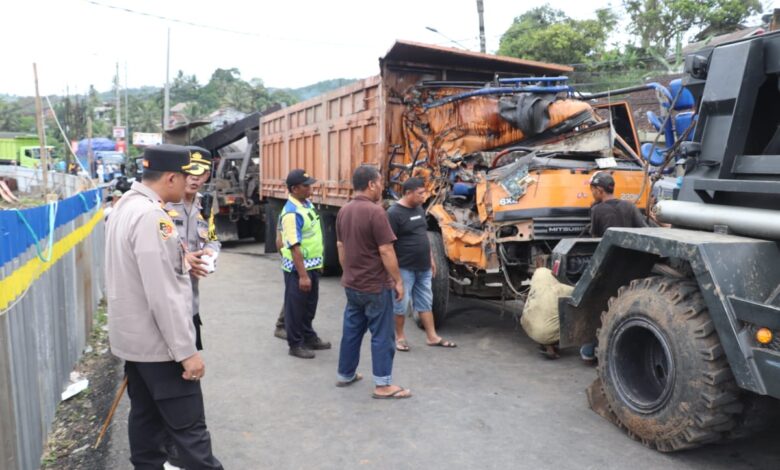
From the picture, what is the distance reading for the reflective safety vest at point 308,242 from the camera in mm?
5473

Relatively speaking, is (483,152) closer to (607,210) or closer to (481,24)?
(607,210)

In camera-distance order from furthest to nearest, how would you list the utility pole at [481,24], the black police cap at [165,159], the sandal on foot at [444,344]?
the utility pole at [481,24]
the sandal on foot at [444,344]
the black police cap at [165,159]

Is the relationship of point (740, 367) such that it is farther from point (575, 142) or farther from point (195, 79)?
point (195, 79)

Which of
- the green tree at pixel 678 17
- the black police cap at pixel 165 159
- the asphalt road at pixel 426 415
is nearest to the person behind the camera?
the black police cap at pixel 165 159

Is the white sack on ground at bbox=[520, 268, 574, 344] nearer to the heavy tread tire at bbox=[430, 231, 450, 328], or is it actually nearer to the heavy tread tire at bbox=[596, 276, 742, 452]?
the heavy tread tire at bbox=[430, 231, 450, 328]

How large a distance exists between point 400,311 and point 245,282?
13.7ft

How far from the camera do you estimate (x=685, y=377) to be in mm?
3285

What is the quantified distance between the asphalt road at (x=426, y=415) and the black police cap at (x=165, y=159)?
1782 mm

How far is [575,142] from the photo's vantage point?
638cm

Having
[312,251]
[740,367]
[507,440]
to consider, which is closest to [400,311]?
[312,251]

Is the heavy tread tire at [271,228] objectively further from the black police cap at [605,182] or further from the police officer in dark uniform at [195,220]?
the black police cap at [605,182]

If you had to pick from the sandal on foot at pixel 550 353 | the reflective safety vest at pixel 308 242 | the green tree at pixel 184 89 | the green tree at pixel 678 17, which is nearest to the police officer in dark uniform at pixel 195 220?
the reflective safety vest at pixel 308 242

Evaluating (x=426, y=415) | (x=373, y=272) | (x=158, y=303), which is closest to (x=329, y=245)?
(x=373, y=272)

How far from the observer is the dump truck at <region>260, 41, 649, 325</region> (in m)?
5.63
